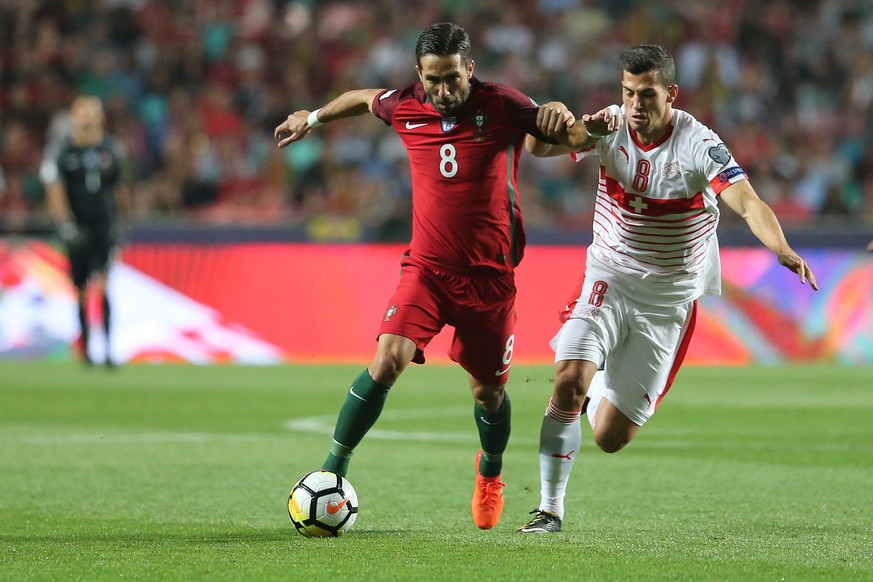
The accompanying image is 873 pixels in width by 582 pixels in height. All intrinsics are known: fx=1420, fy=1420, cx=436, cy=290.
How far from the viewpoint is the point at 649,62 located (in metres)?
6.22

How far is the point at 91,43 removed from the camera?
20750mm

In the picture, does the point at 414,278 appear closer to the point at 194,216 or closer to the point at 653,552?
the point at 653,552

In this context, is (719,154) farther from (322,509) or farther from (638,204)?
(322,509)

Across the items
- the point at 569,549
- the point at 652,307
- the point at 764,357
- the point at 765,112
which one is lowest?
the point at 764,357

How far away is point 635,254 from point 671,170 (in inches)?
18.1

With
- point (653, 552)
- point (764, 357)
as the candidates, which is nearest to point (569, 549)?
point (653, 552)

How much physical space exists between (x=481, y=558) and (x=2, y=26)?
17415 mm

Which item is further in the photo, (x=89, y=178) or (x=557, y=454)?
(x=89, y=178)

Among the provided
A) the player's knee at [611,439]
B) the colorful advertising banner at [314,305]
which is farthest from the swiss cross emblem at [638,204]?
the colorful advertising banner at [314,305]

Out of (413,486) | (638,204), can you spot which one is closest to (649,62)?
(638,204)

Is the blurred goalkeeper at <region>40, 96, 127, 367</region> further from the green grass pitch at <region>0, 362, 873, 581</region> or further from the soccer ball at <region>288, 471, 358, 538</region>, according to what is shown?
the soccer ball at <region>288, 471, 358, 538</region>

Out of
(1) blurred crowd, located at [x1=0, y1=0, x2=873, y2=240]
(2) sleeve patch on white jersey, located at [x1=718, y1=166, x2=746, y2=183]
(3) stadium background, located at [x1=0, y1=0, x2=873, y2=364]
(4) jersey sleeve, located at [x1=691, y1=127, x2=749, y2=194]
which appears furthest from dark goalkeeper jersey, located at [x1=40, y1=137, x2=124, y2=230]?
(2) sleeve patch on white jersey, located at [x1=718, y1=166, x2=746, y2=183]

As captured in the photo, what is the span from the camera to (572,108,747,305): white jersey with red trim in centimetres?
643

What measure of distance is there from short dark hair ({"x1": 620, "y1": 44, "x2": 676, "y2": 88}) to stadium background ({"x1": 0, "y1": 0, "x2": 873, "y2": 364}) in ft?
30.1
